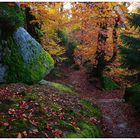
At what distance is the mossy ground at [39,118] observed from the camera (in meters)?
5.82

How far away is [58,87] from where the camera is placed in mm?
13484

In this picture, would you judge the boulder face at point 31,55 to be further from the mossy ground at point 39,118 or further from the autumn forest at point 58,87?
the mossy ground at point 39,118

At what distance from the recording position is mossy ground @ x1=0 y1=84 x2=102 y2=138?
19.1 feet

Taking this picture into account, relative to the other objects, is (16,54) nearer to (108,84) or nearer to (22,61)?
(22,61)

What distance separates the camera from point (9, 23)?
10.1 m

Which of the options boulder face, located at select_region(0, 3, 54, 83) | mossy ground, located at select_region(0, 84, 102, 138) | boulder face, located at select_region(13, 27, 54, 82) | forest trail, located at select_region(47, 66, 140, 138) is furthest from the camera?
boulder face, located at select_region(13, 27, 54, 82)

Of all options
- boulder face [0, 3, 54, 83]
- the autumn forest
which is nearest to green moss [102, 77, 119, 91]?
the autumn forest

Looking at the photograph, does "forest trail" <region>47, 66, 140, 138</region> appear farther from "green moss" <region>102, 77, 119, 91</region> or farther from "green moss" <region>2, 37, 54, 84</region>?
"green moss" <region>2, 37, 54, 84</region>

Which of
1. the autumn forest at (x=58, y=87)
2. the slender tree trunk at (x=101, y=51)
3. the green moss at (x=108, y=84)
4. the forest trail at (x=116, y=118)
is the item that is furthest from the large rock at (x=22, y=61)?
the green moss at (x=108, y=84)

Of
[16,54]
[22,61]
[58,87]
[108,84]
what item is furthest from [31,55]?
[108,84]

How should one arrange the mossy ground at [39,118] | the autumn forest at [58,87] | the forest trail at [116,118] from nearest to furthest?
the mossy ground at [39,118], the autumn forest at [58,87], the forest trail at [116,118]

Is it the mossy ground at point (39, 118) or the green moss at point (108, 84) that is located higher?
the mossy ground at point (39, 118)

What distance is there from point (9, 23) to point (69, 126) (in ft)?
17.2

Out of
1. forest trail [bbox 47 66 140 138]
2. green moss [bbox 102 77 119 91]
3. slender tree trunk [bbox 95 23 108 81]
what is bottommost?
green moss [bbox 102 77 119 91]
